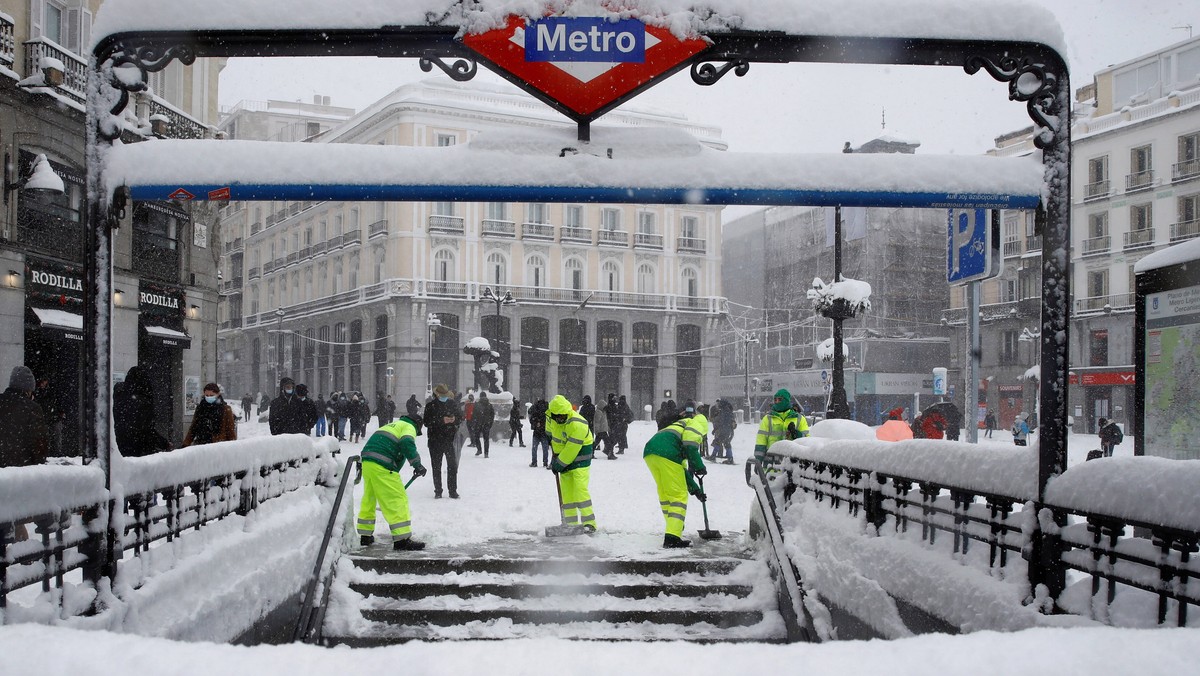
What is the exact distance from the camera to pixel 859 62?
4.77m

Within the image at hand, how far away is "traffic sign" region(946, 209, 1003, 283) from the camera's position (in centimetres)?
602

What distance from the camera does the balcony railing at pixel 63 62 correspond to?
18.1 metres

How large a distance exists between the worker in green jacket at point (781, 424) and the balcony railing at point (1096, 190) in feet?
133

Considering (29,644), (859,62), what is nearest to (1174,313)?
(859,62)

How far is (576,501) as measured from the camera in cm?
1035

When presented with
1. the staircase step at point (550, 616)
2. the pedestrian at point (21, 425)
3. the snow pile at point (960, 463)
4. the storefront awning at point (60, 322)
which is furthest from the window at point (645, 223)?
the snow pile at point (960, 463)

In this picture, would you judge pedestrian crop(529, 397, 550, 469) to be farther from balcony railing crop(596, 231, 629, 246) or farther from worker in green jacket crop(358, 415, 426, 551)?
balcony railing crop(596, 231, 629, 246)

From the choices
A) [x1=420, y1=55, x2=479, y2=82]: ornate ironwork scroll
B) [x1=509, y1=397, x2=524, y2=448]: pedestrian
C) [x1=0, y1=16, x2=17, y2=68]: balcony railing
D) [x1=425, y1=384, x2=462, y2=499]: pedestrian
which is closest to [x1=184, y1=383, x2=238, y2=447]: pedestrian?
[x1=425, y1=384, x2=462, y2=499]: pedestrian

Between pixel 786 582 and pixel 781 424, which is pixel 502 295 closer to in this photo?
pixel 781 424

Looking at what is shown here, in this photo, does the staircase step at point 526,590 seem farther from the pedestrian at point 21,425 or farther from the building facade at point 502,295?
the building facade at point 502,295

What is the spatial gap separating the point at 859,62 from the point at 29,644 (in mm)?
4258

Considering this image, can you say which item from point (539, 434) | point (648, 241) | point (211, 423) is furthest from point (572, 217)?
point (211, 423)

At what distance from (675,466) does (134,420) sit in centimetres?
516

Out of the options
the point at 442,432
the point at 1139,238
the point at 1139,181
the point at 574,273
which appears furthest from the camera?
the point at 574,273
